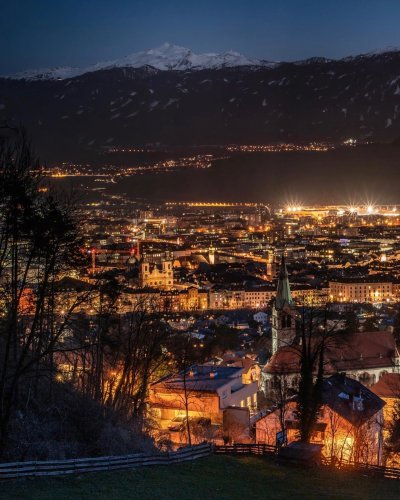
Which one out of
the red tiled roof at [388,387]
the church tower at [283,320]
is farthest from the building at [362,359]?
the red tiled roof at [388,387]

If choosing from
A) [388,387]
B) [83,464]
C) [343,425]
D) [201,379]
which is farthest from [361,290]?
[83,464]

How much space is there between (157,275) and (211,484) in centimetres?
5578

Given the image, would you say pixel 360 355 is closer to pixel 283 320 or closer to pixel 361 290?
pixel 283 320

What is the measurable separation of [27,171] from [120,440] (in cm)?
367

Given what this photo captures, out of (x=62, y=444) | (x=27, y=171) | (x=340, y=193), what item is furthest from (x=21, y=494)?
(x=340, y=193)

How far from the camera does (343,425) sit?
1505cm

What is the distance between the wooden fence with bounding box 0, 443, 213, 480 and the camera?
26.9 feet

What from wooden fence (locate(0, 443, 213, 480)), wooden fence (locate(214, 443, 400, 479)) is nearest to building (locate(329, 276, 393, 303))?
wooden fence (locate(214, 443, 400, 479))

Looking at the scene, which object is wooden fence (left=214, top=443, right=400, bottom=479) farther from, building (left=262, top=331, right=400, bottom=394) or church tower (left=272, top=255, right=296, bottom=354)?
church tower (left=272, top=255, right=296, bottom=354)

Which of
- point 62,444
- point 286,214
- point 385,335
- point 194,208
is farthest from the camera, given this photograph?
point 194,208

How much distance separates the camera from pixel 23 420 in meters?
10.2

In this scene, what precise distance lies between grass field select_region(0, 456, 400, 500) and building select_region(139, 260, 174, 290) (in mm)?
51530

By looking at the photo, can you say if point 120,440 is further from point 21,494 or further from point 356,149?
point 356,149

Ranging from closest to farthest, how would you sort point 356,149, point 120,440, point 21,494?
point 21,494, point 120,440, point 356,149
